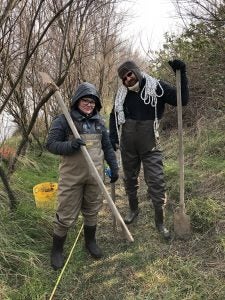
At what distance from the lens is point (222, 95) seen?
753 centimetres

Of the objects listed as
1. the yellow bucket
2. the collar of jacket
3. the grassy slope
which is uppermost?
the collar of jacket

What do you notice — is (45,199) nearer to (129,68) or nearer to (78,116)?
(78,116)

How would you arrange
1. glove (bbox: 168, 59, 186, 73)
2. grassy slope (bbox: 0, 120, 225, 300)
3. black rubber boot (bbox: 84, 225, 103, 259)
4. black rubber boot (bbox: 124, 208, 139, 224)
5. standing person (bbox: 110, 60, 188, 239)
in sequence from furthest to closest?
black rubber boot (bbox: 124, 208, 139, 224)
standing person (bbox: 110, 60, 188, 239)
black rubber boot (bbox: 84, 225, 103, 259)
glove (bbox: 168, 59, 186, 73)
grassy slope (bbox: 0, 120, 225, 300)

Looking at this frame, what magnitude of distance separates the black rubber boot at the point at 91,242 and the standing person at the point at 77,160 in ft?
0.10

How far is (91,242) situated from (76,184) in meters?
0.71

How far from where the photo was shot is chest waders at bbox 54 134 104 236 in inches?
131

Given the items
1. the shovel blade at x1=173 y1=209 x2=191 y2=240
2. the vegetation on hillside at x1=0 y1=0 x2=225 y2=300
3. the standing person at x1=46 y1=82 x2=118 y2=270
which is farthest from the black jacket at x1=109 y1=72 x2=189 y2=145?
the shovel blade at x1=173 y1=209 x2=191 y2=240

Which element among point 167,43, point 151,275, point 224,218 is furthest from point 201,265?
point 167,43

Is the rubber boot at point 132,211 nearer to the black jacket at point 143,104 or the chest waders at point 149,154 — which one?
the chest waders at point 149,154

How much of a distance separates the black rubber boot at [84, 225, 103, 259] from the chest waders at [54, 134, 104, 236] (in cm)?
27

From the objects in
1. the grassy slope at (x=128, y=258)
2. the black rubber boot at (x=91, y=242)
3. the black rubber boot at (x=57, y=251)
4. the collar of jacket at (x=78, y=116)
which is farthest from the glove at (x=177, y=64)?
the black rubber boot at (x=57, y=251)

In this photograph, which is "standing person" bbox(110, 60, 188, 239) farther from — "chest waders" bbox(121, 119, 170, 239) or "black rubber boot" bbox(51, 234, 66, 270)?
"black rubber boot" bbox(51, 234, 66, 270)

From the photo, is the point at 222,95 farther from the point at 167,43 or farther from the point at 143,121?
the point at 143,121

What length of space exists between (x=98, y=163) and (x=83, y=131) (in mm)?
320
